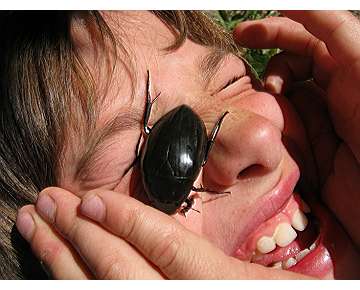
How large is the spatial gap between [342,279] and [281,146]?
665 mm

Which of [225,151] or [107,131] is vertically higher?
[107,131]

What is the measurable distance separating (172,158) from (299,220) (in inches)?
26.4

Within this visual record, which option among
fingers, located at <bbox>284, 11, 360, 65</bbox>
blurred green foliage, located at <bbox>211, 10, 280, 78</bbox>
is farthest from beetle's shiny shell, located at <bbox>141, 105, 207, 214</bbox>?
blurred green foliage, located at <bbox>211, 10, 280, 78</bbox>

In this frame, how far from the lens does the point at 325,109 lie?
2.66 m

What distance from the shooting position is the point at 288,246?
2.52m

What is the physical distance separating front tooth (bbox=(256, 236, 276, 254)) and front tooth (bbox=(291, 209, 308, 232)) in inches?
5.2

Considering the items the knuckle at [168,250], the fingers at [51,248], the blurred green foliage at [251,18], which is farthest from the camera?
the blurred green foliage at [251,18]

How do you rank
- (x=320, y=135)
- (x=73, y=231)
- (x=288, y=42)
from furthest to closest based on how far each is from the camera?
(x=288, y=42), (x=320, y=135), (x=73, y=231)

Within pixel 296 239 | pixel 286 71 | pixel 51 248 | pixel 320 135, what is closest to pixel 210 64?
pixel 286 71

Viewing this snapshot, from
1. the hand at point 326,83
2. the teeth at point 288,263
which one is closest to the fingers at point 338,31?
the hand at point 326,83

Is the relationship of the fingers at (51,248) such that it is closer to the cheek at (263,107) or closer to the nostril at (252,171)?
the nostril at (252,171)

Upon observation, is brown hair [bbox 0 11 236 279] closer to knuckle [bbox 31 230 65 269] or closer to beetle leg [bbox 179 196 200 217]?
knuckle [bbox 31 230 65 269]

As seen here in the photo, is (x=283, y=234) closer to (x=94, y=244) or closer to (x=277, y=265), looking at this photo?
(x=277, y=265)

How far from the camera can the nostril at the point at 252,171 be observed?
2342 millimetres
